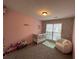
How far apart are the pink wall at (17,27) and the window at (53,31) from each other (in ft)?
5.91

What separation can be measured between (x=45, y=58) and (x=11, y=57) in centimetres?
162

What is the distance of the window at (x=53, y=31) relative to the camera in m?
7.39

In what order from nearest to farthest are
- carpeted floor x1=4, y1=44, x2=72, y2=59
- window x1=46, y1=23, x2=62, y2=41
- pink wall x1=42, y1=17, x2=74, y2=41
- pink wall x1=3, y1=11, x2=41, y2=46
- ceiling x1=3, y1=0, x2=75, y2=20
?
ceiling x1=3, y1=0, x2=75, y2=20 < carpeted floor x1=4, y1=44, x2=72, y2=59 < pink wall x1=3, y1=11, x2=41, y2=46 < pink wall x1=42, y1=17, x2=74, y2=41 < window x1=46, y1=23, x2=62, y2=41

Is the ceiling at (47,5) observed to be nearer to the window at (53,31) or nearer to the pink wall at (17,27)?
the pink wall at (17,27)

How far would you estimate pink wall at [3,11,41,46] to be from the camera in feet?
15.9

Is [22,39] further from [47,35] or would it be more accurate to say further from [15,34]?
[47,35]

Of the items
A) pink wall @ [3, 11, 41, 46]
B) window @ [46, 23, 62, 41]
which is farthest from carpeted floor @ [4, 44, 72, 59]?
window @ [46, 23, 62, 41]

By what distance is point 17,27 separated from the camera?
5555 mm

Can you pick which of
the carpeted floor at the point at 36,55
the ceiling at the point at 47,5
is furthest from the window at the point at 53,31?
the ceiling at the point at 47,5

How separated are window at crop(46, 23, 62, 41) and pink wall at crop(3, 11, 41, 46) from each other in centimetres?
180

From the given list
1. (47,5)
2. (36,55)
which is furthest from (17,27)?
(47,5)

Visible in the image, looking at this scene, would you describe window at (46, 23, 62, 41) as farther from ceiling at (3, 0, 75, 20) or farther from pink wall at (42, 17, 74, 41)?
ceiling at (3, 0, 75, 20)

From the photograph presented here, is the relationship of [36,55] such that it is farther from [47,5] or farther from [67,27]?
[67,27]

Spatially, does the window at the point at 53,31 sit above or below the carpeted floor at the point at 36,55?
above
